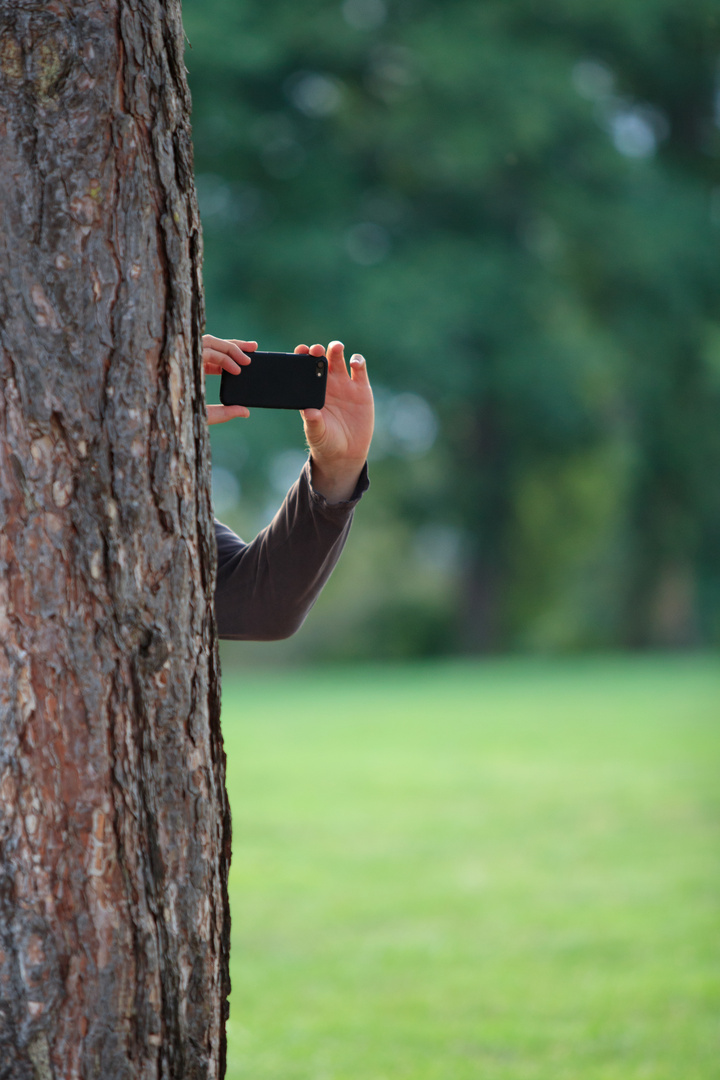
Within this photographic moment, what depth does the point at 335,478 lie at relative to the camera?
1.97m

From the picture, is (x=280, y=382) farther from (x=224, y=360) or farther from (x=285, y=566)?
(x=285, y=566)

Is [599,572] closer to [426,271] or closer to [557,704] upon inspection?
[426,271]

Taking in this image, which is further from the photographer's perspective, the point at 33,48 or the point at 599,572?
the point at 599,572

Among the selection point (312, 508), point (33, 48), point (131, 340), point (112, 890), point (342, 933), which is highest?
point (33, 48)

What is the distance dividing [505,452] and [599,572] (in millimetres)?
3369

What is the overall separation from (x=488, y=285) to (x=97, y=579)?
715 inches

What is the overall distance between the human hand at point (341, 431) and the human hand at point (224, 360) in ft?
0.40

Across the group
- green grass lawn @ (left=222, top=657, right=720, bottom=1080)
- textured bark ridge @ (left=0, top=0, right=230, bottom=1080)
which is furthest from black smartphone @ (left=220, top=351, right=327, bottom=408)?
green grass lawn @ (left=222, top=657, right=720, bottom=1080)

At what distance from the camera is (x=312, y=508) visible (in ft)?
6.49

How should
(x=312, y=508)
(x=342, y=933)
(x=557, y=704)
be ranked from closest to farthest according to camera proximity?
(x=312, y=508), (x=342, y=933), (x=557, y=704)

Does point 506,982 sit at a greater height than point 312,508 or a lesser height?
lesser

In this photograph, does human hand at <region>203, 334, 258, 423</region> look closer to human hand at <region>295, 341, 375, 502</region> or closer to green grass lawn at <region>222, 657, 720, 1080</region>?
human hand at <region>295, 341, 375, 502</region>

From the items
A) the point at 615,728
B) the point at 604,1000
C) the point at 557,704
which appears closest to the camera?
the point at 604,1000

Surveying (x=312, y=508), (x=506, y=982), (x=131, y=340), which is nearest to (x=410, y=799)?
(x=506, y=982)
